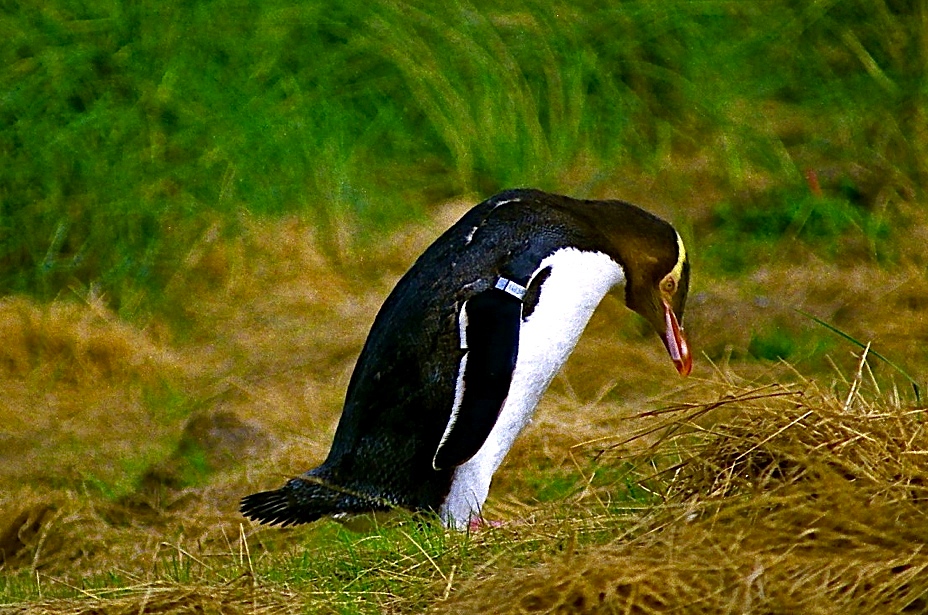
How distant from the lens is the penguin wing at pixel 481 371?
3.58 meters

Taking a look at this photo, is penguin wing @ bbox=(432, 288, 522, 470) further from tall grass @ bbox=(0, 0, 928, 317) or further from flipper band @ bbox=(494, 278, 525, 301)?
tall grass @ bbox=(0, 0, 928, 317)

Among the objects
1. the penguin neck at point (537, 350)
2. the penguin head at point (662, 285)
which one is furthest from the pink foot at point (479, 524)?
the penguin head at point (662, 285)

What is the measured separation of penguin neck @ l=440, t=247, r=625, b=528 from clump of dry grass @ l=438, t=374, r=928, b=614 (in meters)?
0.68

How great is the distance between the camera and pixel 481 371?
359 centimetres

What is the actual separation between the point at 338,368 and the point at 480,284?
2085 millimetres

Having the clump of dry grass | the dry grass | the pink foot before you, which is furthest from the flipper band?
the clump of dry grass

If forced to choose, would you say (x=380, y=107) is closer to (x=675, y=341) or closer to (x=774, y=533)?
(x=675, y=341)

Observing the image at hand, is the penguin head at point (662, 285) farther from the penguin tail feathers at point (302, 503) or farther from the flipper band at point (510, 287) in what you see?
the penguin tail feathers at point (302, 503)

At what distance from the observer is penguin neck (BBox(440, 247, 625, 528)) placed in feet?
11.9

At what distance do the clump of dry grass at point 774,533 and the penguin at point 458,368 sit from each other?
0.69 meters

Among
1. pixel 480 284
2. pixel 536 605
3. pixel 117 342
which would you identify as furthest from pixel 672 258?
pixel 117 342

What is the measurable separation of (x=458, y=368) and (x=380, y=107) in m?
3.55

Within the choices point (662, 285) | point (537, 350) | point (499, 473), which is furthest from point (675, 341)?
point (499, 473)

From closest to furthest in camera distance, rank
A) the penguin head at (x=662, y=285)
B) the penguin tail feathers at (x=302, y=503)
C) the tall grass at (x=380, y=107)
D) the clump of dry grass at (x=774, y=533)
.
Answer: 1. the clump of dry grass at (x=774, y=533)
2. the penguin tail feathers at (x=302, y=503)
3. the penguin head at (x=662, y=285)
4. the tall grass at (x=380, y=107)
